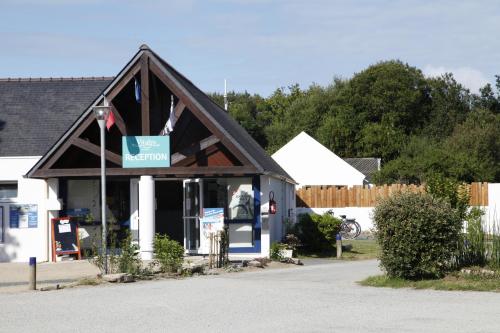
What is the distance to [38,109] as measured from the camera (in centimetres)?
2955

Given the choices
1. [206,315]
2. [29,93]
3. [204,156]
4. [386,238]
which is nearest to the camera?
[206,315]

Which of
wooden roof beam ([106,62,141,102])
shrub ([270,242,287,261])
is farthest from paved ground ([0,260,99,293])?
shrub ([270,242,287,261])

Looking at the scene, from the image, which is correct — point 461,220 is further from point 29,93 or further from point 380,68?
point 380,68

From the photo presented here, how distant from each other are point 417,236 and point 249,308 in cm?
475

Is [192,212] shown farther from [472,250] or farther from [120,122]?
[472,250]

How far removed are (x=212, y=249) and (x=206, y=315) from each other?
9.37 meters

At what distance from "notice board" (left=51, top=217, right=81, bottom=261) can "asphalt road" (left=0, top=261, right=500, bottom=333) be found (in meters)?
7.92

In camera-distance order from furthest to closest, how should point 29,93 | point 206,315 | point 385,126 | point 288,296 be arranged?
1. point 385,126
2. point 29,93
3. point 288,296
4. point 206,315

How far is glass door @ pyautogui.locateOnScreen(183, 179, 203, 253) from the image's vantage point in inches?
1037

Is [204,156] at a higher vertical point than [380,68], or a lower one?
lower

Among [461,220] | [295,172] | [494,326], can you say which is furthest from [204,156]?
[295,172]

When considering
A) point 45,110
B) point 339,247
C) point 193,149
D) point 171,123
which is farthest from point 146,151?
point 339,247

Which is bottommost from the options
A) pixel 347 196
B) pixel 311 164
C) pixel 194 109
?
pixel 347 196

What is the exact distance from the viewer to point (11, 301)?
16.3 metres
